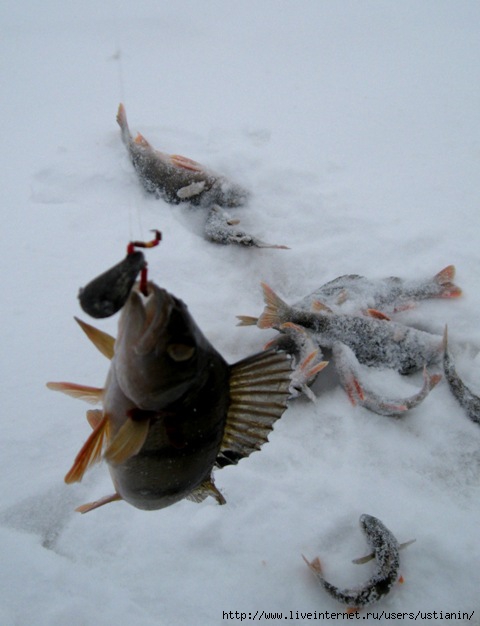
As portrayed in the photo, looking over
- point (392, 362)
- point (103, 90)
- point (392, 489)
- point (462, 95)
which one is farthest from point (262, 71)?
point (392, 489)

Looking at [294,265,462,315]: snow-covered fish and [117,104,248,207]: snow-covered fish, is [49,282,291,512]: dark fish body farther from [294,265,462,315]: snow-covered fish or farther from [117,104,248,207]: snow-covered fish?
[117,104,248,207]: snow-covered fish

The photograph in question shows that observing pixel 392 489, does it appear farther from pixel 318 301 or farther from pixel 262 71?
pixel 262 71

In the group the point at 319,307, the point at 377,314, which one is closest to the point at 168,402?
the point at 319,307

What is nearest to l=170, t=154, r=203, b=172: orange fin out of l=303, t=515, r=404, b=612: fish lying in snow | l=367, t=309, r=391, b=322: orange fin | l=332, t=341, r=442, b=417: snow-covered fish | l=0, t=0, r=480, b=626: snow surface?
l=0, t=0, r=480, b=626: snow surface

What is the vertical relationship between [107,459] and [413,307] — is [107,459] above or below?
above

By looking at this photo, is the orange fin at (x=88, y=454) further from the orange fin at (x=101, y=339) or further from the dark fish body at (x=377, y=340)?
the dark fish body at (x=377, y=340)

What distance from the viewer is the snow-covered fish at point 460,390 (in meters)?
2.74

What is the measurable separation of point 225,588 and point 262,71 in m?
5.03

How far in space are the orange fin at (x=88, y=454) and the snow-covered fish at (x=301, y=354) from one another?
5.04 ft

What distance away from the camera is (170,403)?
120 centimetres

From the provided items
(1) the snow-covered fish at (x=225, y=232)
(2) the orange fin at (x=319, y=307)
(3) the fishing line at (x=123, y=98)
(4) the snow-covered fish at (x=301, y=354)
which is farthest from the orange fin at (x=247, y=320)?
(3) the fishing line at (x=123, y=98)

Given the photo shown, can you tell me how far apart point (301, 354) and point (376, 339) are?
52 cm

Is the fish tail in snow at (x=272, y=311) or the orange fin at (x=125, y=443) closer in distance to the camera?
the orange fin at (x=125, y=443)

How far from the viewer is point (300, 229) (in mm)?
3740
